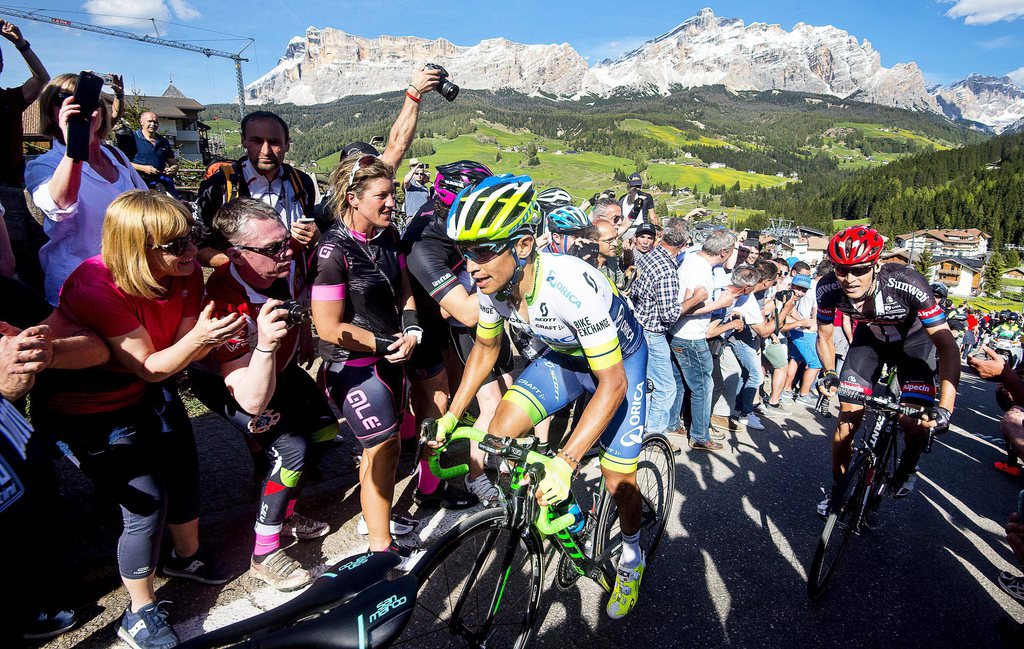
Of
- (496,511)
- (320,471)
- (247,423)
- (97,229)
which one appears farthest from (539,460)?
(97,229)

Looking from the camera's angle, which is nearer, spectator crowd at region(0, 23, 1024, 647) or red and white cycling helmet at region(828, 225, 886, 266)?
spectator crowd at region(0, 23, 1024, 647)

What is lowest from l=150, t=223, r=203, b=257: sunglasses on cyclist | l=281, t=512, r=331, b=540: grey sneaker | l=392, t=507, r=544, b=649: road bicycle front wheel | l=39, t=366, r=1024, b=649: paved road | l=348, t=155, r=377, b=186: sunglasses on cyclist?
l=39, t=366, r=1024, b=649: paved road

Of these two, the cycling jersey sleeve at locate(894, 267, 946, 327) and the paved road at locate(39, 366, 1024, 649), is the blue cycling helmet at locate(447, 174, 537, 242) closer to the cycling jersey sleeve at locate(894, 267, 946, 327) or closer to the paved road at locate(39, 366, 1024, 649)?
the paved road at locate(39, 366, 1024, 649)

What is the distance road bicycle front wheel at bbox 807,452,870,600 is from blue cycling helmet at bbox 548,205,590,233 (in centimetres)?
371

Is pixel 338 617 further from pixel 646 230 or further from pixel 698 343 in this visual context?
pixel 646 230

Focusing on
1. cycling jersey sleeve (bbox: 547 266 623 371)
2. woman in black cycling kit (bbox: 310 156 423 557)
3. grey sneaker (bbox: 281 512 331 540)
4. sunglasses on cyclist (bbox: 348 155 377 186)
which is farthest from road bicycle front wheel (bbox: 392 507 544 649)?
sunglasses on cyclist (bbox: 348 155 377 186)

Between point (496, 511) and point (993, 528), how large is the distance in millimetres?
5014

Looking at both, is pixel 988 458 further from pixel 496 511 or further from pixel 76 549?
pixel 76 549

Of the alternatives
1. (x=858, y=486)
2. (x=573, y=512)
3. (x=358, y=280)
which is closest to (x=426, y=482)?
(x=573, y=512)

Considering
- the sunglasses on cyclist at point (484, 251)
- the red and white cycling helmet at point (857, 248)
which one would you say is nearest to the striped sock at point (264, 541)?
the sunglasses on cyclist at point (484, 251)

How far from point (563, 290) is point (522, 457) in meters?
0.89

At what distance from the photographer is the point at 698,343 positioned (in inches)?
233

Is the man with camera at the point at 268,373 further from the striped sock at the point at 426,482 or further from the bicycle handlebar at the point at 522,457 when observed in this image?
the bicycle handlebar at the point at 522,457

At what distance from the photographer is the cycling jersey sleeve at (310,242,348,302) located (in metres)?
3.19
